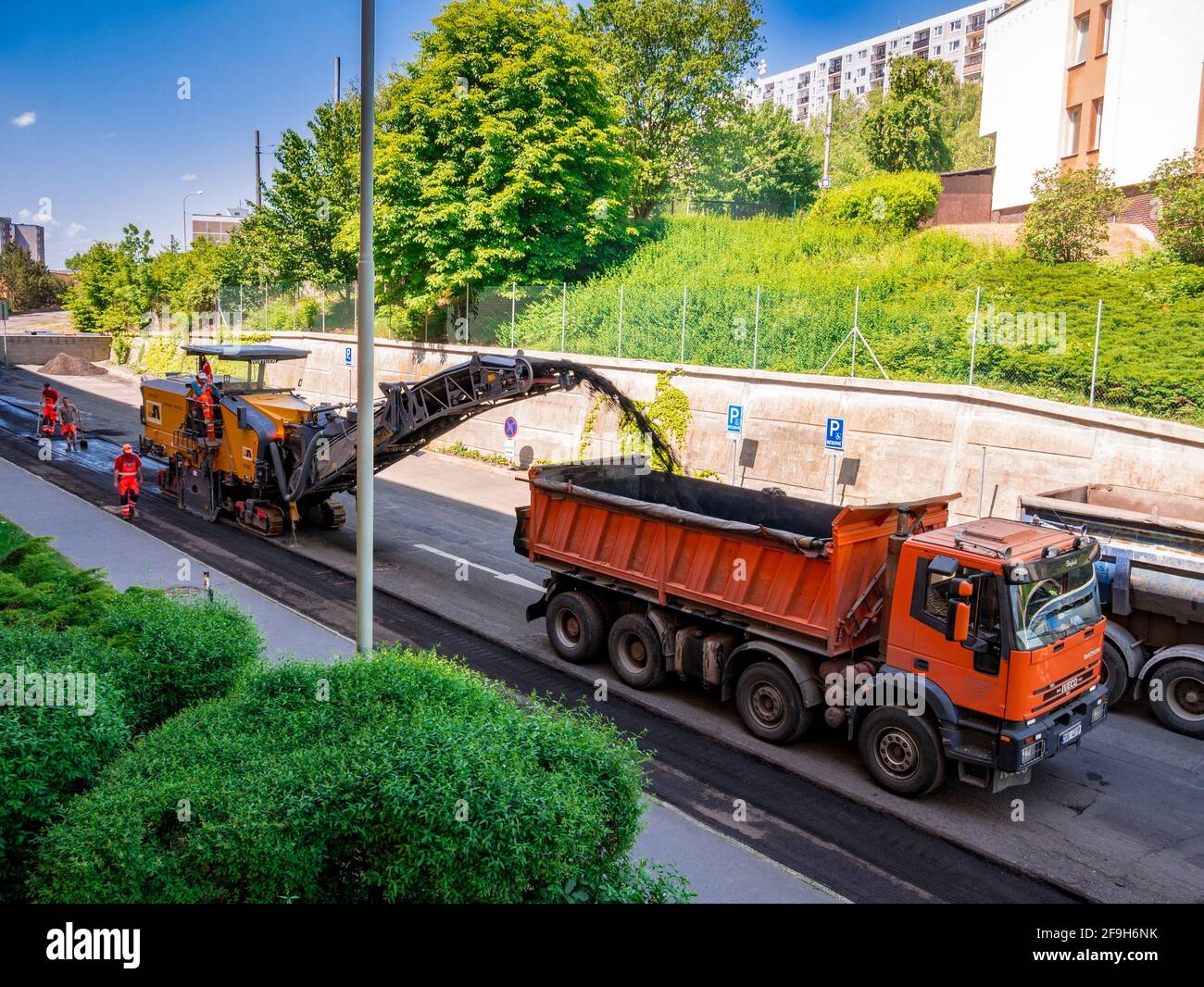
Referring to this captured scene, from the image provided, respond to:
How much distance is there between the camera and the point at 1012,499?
711 inches

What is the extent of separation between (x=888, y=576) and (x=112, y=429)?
1165 inches

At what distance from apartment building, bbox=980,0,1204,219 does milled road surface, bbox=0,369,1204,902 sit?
19.8 meters

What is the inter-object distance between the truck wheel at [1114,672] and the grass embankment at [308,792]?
7681 mm

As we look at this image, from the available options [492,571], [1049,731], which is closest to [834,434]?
[492,571]

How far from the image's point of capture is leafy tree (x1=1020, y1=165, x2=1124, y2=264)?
77.3 ft

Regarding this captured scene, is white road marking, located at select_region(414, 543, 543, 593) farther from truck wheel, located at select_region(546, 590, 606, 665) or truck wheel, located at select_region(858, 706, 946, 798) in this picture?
truck wheel, located at select_region(858, 706, 946, 798)

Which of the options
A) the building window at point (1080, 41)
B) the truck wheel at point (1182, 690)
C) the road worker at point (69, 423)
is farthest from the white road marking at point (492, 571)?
the building window at point (1080, 41)

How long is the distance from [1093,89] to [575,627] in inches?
980

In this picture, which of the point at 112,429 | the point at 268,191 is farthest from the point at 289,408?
the point at 268,191

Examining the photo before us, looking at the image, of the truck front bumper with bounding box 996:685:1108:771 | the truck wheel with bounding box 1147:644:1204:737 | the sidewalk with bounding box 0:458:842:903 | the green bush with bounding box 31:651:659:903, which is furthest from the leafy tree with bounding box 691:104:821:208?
the green bush with bounding box 31:651:659:903

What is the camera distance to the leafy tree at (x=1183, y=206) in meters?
20.9

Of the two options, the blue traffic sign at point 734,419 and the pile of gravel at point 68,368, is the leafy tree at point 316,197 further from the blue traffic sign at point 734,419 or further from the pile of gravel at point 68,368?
the blue traffic sign at point 734,419

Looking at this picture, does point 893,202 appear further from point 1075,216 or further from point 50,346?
point 50,346
